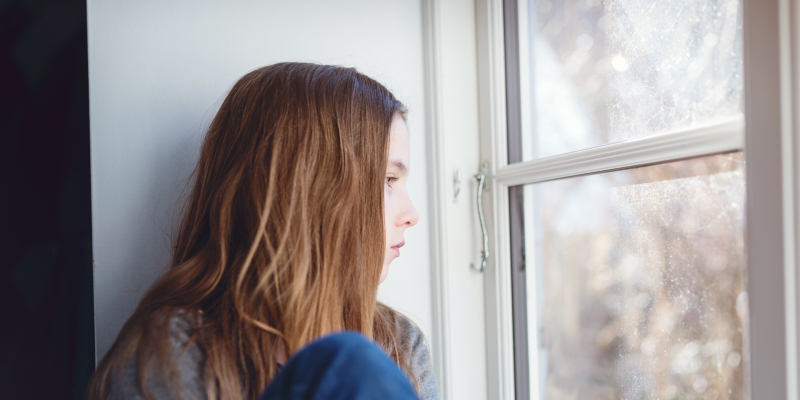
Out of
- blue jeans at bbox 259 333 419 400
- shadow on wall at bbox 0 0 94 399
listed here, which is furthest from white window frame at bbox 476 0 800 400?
shadow on wall at bbox 0 0 94 399

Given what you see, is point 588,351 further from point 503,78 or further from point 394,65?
point 394,65

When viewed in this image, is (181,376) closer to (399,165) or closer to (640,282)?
(399,165)

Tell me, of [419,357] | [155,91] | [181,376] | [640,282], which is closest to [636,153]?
[640,282]

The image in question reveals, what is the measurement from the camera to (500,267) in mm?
1002

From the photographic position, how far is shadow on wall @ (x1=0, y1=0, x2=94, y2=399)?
622mm

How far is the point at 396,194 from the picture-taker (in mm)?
801

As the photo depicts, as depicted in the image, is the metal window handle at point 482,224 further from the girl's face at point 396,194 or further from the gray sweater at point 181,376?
the gray sweater at point 181,376

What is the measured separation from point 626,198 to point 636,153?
9 cm

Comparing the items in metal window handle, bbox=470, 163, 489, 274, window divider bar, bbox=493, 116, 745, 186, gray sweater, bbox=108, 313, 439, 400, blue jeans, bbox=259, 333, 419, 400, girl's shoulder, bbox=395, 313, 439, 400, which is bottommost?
girl's shoulder, bbox=395, 313, 439, 400

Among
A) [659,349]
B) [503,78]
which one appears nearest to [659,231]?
[659,349]

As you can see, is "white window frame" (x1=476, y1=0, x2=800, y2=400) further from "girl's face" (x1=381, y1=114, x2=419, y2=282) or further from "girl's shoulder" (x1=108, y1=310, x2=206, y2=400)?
"girl's shoulder" (x1=108, y1=310, x2=206, y2=400)

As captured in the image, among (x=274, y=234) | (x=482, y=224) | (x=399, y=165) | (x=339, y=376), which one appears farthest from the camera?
(x=482, y=224)

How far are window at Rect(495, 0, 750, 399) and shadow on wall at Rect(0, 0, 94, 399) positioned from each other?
2.68 feet

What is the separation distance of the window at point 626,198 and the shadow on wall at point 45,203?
0.82 meters
